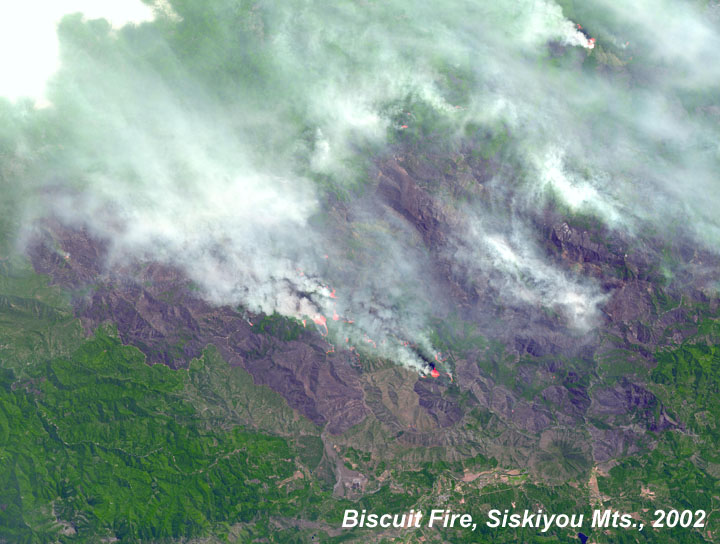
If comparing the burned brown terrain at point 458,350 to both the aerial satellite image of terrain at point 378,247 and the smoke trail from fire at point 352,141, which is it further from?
the smoke trail from fire at point 352,141

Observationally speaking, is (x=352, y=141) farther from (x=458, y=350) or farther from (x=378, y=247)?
(x=458, y=350)

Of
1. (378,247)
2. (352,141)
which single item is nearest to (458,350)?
(378,247)

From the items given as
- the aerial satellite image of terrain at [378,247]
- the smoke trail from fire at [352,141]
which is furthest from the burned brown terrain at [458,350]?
the smoke trail from fire at [352,141]

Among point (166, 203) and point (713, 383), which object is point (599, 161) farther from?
point (166, 203)

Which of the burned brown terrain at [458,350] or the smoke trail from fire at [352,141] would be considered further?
the burned brown terrain at [458,350]

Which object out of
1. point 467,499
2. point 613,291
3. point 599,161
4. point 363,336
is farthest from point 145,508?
point 599,161
